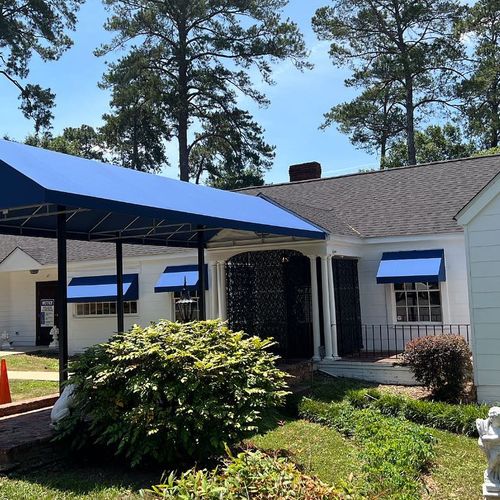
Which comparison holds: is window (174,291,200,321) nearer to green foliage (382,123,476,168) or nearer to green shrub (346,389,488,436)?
green shrub (346,389,488,436)

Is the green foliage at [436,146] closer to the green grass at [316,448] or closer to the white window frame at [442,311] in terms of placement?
the white window frame at [442,311]

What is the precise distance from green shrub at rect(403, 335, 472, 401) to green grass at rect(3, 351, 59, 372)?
31.0ft

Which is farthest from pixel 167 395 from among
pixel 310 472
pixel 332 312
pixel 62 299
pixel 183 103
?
pixel 183 103

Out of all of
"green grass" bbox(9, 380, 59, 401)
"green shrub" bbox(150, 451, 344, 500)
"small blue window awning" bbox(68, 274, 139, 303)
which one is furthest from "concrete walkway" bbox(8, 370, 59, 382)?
"green shrub" bbox(150, 451, 344, 500)

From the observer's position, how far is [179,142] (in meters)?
33.4

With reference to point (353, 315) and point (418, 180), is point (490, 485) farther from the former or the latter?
point (418, 180)

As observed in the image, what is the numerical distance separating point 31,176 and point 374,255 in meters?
10.6

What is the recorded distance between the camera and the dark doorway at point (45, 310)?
2119cm

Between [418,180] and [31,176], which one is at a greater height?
[418,180]

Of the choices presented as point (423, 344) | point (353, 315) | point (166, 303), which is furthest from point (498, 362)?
point (166, 303)

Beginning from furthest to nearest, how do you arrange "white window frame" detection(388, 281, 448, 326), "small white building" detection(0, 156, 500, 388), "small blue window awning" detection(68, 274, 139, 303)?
1. "small blue window awning" detection(68, 274, 139, 303)
2. "white window frame" detection(388, 281, 448, 326)
3. "small white building" detection(0, 156, 500, 388)

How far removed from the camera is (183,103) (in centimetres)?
3209

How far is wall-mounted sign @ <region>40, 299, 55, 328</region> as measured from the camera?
2117cm

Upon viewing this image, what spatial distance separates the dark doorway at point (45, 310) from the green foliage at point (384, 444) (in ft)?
44.6
